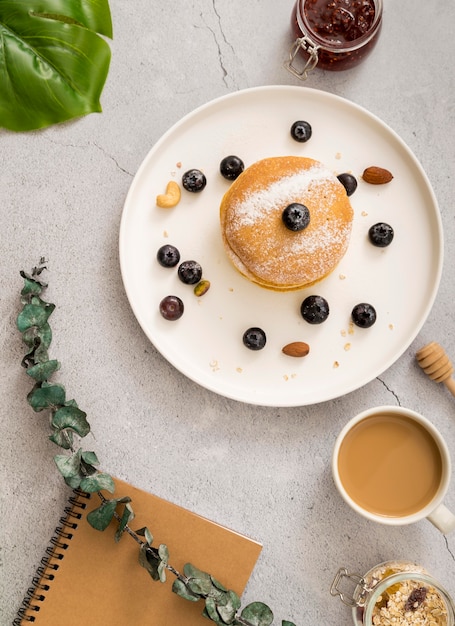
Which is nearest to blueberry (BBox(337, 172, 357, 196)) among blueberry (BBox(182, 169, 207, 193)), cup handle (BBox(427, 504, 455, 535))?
blueberry (BBox(182, 169, 207, 193))

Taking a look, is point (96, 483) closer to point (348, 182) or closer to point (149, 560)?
point (149, 560)

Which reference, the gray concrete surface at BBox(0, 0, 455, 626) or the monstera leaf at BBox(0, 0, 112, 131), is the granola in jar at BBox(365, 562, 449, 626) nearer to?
the gray concrete surface at BBox(0, 0, 455, 626)

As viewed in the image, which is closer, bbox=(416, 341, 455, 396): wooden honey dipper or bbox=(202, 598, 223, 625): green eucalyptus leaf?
bbox=(202, 598, 223, 625): green eucalyptus leaf

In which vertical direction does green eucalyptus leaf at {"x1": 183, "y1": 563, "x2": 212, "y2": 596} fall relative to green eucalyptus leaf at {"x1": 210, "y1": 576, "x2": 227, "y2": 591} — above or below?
above

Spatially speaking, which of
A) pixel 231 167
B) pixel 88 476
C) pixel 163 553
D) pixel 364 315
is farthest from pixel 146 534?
pixel 231 167

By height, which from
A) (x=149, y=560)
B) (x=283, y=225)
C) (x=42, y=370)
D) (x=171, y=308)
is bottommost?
(x=149, y=560)
